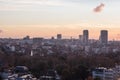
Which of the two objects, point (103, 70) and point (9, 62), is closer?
point (103, 70)

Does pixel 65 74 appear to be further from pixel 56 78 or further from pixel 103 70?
pixel 103 70

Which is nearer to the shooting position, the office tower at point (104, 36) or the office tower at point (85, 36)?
the office tower at point (104, 36)

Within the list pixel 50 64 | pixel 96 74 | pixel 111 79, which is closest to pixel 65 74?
pixel 96 74

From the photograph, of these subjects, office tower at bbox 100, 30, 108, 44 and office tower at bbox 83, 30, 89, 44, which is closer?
office tower at bbox 100, 30, 108, 44

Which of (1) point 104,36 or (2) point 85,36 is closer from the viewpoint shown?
(1) point 104,36

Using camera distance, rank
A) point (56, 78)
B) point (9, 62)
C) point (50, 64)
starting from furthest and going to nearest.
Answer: point (9, 62)
point (50, 64)
point (56, 78)

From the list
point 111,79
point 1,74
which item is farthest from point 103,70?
point 1,74

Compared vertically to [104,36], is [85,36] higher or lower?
higher

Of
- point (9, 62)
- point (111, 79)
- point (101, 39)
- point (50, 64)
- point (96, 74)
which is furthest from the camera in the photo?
point (101, 39)

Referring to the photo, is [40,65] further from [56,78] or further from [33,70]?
[56,78]
